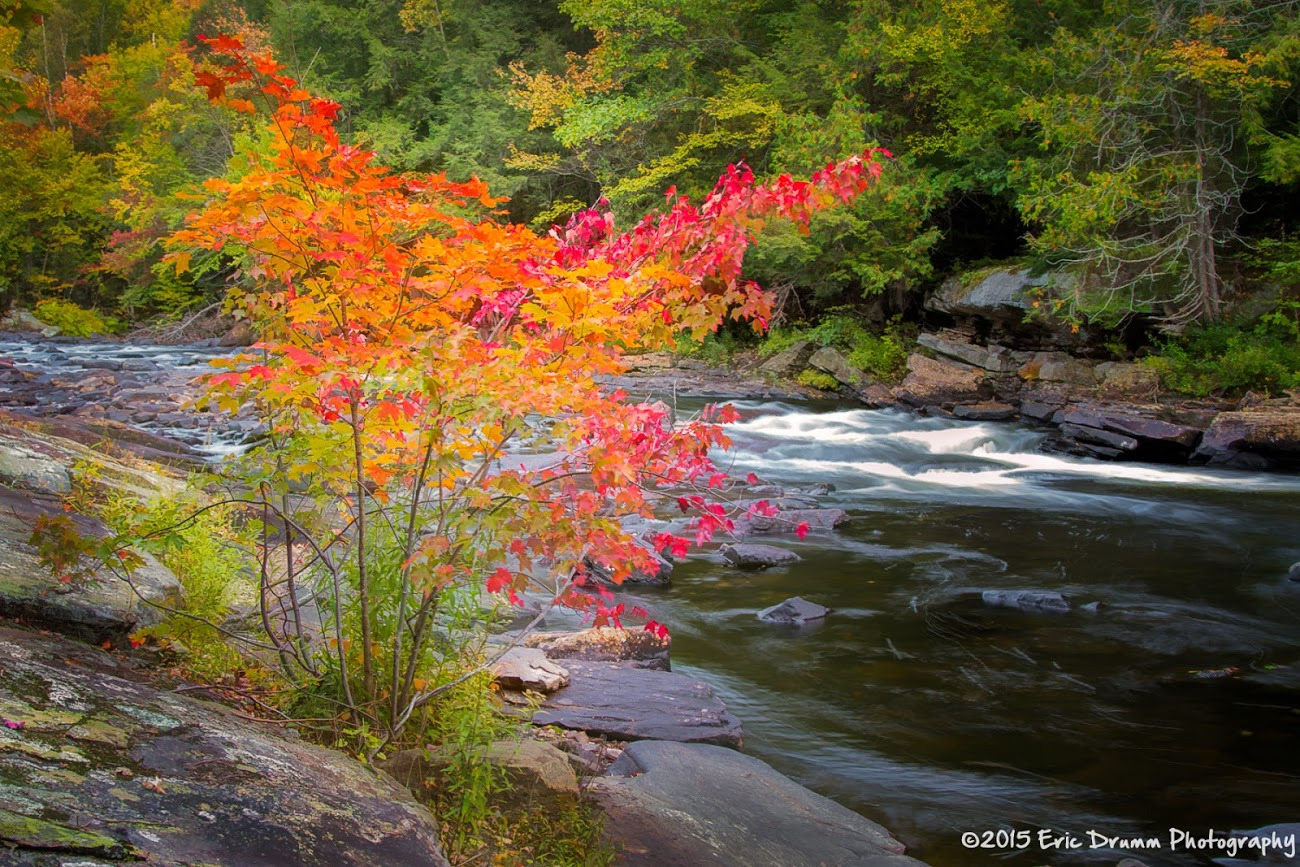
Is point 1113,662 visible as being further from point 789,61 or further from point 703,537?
point 789,61

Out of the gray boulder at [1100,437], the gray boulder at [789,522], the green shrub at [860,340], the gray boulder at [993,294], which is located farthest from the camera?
→ the green shrub at [860,340]

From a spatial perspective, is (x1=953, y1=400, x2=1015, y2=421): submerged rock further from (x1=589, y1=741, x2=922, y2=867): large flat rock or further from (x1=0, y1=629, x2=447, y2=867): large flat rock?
(x1=0, y1=629, x2=447, y2=867): large flat rock

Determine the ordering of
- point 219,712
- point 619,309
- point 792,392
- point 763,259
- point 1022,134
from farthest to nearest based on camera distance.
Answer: point 763,259 < point 792,392 < point 1022,134 < point 619,309 < point 219,712

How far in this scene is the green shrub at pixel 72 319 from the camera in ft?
91.2

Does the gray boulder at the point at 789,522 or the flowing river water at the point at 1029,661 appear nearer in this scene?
the flowing river water at the point at 1029,661

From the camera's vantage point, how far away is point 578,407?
3018 mm

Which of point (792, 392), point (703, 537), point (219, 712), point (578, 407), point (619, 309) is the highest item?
point (619, 309)

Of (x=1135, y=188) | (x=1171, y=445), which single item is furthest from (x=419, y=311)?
(x=1135, y=188)

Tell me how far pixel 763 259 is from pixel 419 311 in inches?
737

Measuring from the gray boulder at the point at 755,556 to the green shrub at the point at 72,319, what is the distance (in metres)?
27.0

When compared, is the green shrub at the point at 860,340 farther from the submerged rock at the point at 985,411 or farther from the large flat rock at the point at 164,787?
the large flat rock at the point at 164,787

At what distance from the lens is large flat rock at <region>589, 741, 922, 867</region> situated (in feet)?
10.8

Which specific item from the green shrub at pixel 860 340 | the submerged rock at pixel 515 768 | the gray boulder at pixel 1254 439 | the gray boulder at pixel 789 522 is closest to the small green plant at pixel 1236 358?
the gray boulder at pixel 1254 439

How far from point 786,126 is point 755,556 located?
13349mm
